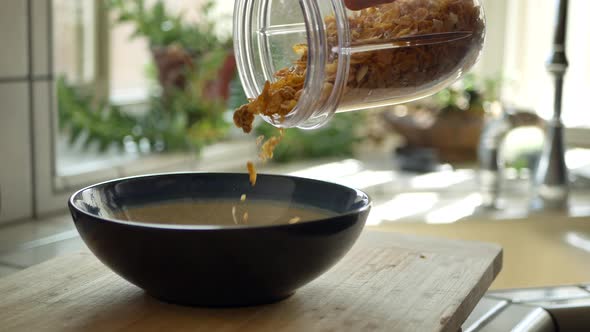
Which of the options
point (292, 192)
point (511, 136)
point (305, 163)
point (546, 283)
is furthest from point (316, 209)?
point (511, 136)

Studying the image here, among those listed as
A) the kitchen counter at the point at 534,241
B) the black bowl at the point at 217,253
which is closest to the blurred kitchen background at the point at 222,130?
the kitchen counter at the point at 534,241

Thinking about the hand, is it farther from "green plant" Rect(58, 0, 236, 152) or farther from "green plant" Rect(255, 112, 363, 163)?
"green plant" Rect(255, 112, 363, 163)

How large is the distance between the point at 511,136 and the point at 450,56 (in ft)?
3.84

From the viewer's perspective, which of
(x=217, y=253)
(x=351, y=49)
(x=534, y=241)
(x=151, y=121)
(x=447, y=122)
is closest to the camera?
(x=217, y=253)

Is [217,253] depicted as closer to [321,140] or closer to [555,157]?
[555,157]

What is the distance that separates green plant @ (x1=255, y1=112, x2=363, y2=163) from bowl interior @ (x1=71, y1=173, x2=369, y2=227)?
0.88 metres

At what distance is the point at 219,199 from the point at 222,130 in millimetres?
794

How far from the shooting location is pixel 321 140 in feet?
5.82

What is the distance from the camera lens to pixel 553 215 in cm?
142

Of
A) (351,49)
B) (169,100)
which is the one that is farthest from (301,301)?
(169,100)

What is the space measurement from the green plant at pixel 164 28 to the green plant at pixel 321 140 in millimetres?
214

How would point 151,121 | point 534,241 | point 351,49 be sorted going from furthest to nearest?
point 151,121
point 534,241
point 351,49

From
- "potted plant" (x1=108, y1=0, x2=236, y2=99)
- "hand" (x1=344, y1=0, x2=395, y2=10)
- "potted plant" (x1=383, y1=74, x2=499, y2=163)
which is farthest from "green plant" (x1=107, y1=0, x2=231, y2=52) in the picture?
"hand" (x1=344, y1=0, x2=395, y2=10)

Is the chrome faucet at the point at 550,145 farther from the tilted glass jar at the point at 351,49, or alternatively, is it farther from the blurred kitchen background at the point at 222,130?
the tilted glass jar at the point at 351,49
